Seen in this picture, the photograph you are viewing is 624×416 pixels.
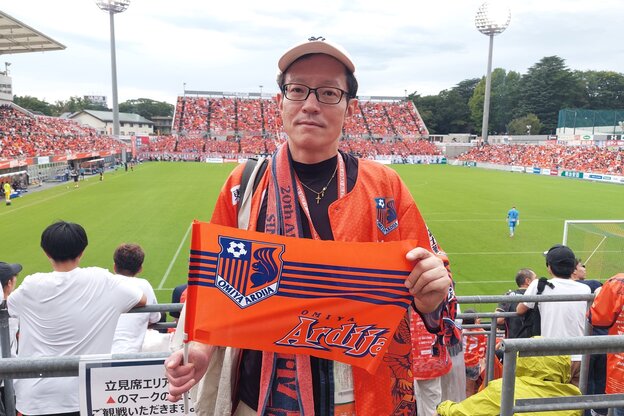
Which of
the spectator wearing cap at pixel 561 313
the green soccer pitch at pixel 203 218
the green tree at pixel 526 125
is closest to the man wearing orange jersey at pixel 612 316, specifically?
the spectator wearing cap at pixel 561 313

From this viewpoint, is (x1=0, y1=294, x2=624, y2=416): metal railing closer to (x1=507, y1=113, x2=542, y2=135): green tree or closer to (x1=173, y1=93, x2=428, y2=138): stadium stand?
(x1=173, y1=93, x2=428, y2=138): stadium stand

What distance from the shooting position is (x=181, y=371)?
1541mm

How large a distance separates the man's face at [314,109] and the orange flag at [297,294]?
523 mm

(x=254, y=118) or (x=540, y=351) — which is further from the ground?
(x=254, y=118)

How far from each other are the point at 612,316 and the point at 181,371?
3132mm

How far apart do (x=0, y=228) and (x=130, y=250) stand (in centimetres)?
1516

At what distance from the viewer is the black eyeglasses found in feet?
6.13

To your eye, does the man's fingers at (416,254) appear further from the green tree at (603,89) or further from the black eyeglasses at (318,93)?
the green tree at (603,89)

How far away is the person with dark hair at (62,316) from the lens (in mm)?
2693

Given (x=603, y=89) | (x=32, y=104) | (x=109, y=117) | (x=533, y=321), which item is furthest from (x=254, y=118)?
(x=533, y=321)

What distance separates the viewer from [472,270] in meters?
12.0

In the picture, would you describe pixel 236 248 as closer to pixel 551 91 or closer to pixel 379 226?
pixel 379 226

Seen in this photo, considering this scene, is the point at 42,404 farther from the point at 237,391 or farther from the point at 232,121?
the point at 232,121

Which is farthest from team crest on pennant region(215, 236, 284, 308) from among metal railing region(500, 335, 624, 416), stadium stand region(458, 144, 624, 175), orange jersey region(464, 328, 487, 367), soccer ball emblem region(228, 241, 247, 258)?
stadium stand region(458, 144, 624, 175)
